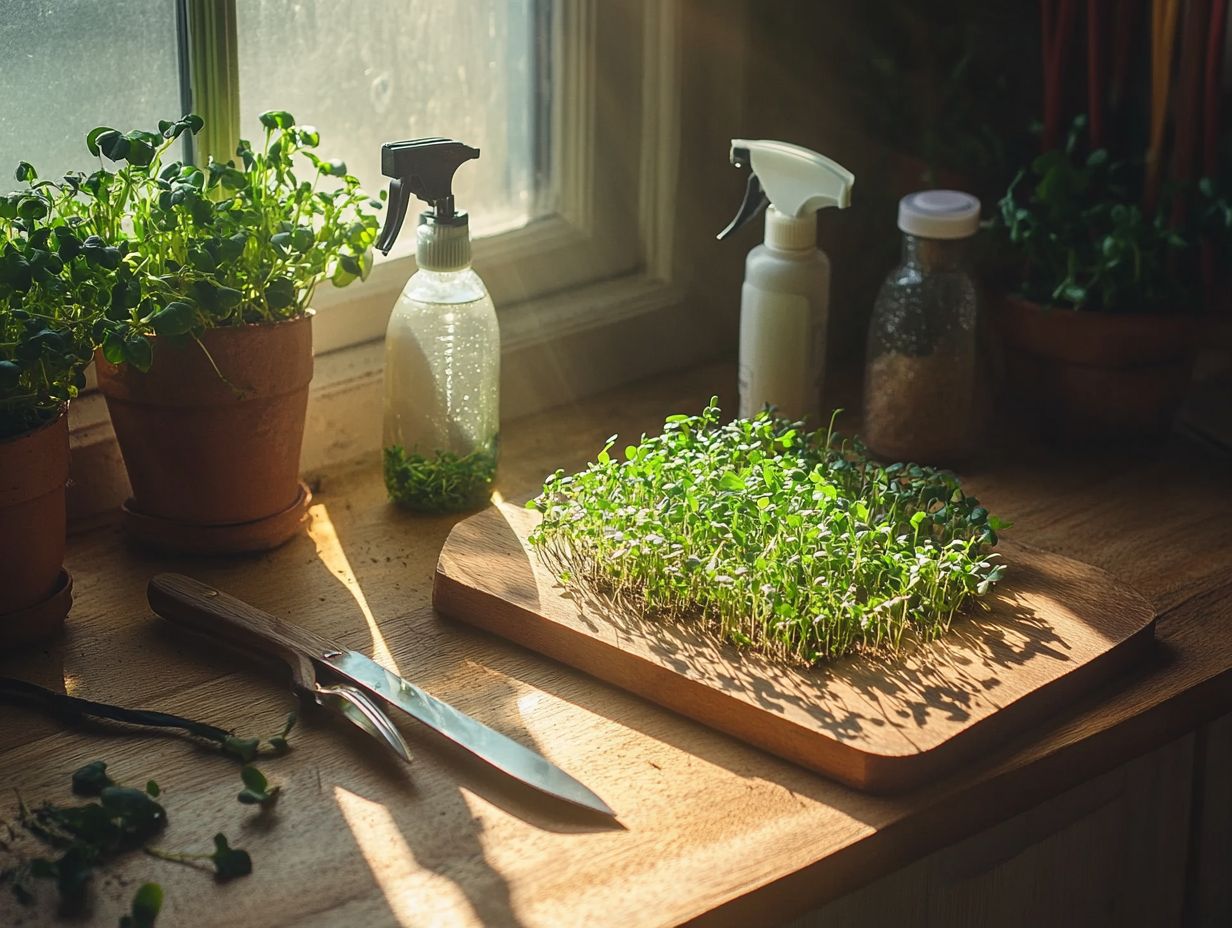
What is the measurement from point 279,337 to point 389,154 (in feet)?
0.51

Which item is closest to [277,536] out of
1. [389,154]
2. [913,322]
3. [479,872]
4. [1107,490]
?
[389,154]

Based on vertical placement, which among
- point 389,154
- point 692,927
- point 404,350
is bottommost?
point 692,927

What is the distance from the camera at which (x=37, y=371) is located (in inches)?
36.9

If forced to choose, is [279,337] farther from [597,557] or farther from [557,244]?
[557,244]

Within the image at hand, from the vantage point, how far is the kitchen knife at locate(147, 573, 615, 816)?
862 mm

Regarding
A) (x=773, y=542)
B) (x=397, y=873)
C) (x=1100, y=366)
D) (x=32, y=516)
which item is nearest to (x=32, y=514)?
(x=32, y=516)

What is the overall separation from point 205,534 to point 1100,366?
0.75 meters

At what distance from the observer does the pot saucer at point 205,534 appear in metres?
1.11

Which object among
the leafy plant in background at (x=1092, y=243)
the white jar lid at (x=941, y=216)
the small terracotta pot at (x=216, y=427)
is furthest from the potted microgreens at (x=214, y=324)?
the leafy plant in background at (x=1092, y=243)

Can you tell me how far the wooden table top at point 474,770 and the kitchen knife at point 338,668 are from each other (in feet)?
0.06

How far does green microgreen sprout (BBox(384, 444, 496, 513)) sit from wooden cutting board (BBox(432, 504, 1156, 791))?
12cm

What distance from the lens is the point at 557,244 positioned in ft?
4.70

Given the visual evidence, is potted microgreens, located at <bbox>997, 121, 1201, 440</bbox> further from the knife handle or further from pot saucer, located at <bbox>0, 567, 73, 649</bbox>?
pot saucer, located at <bbox>0, 567, 73, 649</bbox>

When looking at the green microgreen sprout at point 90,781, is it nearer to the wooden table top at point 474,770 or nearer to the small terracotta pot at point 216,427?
the wooden table top at point 474,770
